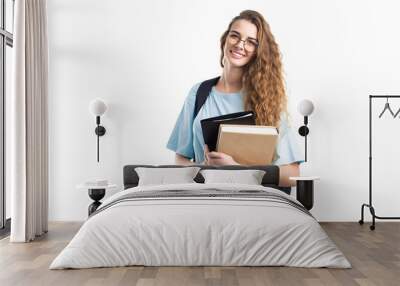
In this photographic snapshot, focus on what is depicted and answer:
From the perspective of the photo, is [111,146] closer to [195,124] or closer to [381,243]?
[195,124]

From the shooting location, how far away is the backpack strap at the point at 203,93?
23.5 ft

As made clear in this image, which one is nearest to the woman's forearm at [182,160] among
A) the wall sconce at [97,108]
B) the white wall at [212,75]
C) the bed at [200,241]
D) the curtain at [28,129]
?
the white wall at [212,75]

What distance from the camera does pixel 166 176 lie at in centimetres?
646

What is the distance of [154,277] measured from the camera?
13.6ft

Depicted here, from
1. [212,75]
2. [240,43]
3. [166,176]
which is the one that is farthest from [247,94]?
[166,176]

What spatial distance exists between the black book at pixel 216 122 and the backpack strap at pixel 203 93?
0.64 ft

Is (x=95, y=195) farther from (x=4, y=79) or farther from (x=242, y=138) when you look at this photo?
(x=242, y=138)

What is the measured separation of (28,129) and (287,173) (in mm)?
3102

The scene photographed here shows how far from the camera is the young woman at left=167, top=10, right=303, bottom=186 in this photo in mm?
7070

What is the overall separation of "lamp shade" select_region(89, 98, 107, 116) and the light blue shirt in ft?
2.93

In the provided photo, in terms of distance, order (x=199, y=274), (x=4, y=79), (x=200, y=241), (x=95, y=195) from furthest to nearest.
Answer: (x=95, y=195), (x=4, y=79), (x=200, y=241), (x=199, y=274)

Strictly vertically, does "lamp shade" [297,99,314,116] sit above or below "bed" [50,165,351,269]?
above

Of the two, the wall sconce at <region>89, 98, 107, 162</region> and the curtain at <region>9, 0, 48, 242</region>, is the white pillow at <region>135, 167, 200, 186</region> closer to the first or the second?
the wall sconce at <region>89, 98, 107, 162</region>

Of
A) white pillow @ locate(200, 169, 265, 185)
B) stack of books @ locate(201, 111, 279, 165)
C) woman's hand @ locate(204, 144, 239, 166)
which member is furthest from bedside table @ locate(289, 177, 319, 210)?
woman's hand @ locate(204, 144, 239, 166)
